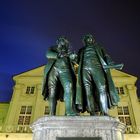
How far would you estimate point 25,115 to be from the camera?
77.2ft

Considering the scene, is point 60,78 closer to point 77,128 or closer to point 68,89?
point 68,89

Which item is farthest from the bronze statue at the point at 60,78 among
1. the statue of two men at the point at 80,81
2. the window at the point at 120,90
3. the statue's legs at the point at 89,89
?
the window at the point at 120,90

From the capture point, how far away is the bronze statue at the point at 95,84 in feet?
17.7

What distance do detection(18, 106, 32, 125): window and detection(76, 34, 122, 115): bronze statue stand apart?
1817cm

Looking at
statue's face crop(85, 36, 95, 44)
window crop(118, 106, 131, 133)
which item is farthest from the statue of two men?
window crop(118, 106, 131, 133)

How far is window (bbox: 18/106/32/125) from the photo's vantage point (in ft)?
75.2

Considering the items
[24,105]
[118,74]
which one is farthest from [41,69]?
[118,74]

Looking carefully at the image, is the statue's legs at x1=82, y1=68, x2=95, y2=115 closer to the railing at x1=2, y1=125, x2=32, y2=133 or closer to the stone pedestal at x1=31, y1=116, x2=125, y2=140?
the stone pedestal at x1=31, y1=116, x2=125, y2=140

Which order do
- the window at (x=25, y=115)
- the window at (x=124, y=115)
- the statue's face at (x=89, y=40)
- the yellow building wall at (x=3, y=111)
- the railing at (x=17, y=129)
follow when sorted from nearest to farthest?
the statue's face at (x=89, y=40) → the railing at (x=17, y=129) → the window at (x=124, y=115) → the window at (x=25, y=115) → the yellow building wall at (x=3, y=111)

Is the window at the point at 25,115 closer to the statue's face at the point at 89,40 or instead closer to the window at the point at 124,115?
the window at the point at 124,115

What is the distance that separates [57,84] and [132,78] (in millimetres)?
21571

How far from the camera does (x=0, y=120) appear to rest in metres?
25.1

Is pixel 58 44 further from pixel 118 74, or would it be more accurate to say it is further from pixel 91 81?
pixel 118 74

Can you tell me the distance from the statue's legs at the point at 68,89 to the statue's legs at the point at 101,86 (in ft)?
1.91
